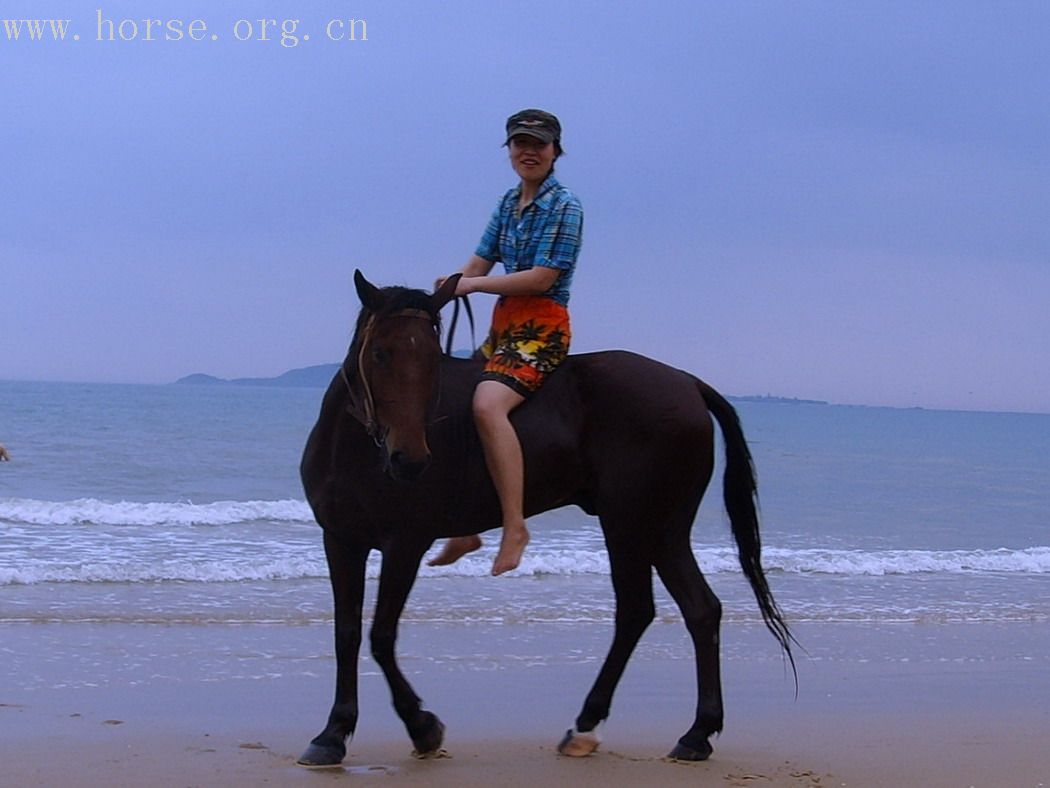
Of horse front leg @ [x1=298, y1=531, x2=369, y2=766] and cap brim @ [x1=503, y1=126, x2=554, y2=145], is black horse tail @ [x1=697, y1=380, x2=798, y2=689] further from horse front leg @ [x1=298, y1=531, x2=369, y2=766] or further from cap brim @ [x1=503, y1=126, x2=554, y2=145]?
horse front leg @ [x1=298, y1=531, x2=369, y2=766]

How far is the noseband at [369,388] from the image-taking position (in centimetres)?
416

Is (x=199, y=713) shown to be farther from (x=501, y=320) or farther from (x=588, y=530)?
(x=588, y=530)

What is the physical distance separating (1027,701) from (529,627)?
305 centimetres

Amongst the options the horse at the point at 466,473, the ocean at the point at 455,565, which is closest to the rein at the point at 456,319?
the horse at the point at 466,473

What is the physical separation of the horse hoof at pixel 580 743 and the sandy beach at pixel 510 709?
61 millimetres

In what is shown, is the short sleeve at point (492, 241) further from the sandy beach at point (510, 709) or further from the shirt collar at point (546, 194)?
the sandy beach at point (510, 709)

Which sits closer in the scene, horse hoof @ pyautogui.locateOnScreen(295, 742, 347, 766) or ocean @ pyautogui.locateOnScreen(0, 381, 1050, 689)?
horse hoof @ pyautogui.locateOnScreen(295, 742, 347, 766)

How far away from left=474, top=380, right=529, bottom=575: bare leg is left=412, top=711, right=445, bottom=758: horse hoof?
0.62 metres

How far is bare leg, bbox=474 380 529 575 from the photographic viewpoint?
446 cm

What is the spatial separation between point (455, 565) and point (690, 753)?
6.16 metres

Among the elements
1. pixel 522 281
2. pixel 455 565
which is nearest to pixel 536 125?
pixel 522 281

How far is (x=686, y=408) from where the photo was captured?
4754 mm

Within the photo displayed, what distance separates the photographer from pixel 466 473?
455 centimetres

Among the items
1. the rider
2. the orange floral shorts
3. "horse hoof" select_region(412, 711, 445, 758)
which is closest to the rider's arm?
the rider
